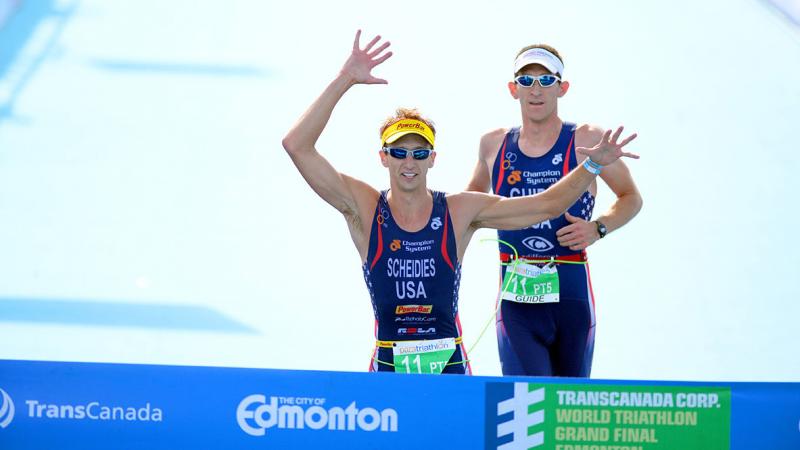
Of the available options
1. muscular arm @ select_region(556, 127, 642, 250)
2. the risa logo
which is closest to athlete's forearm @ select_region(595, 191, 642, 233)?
muscular arm @ select_region(556, 127, 642, 250)

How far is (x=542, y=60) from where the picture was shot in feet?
17.9

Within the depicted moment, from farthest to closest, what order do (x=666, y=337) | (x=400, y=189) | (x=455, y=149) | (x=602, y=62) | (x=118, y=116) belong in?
(x=602, y=62), (x=118, y=116), (x=455, y=149), (x=666, y=337), (x=400, y=189)

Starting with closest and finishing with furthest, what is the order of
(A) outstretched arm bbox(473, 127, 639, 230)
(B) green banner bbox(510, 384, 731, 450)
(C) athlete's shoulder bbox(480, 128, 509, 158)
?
1. (B) green banner bbox(510, 384, 731, 450)
2. (A) outstretched arm bbox(473, 127, 639, 230)
3. (C) athlete's shoulder bbox(480, 128, 509, 158)

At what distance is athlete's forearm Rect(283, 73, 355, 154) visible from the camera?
466 cm

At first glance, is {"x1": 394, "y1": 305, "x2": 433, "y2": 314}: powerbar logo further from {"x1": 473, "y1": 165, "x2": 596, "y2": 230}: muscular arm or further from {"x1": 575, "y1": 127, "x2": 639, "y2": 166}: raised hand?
{"x1": 575, "y1": 127, "x2": 639, "y2": 166}: raised hand

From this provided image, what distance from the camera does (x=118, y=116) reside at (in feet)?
36.6

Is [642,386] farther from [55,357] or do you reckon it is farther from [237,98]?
[237,98]

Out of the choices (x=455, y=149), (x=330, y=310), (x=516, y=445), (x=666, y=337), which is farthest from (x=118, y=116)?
(x=516, y=445)

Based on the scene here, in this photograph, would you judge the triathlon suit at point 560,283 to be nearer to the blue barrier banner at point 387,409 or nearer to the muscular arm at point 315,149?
the muscular arm at point 315,149

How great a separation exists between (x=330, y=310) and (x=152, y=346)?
1.25 meters

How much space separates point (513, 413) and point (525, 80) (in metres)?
2.12

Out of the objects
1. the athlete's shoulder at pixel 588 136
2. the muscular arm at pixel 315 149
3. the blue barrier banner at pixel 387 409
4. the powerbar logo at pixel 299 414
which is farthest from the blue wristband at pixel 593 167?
the powerbar logo at pixel 299 414

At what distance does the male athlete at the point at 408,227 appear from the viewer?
4.70 m

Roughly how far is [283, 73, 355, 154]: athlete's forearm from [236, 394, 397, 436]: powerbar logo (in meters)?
1.25
